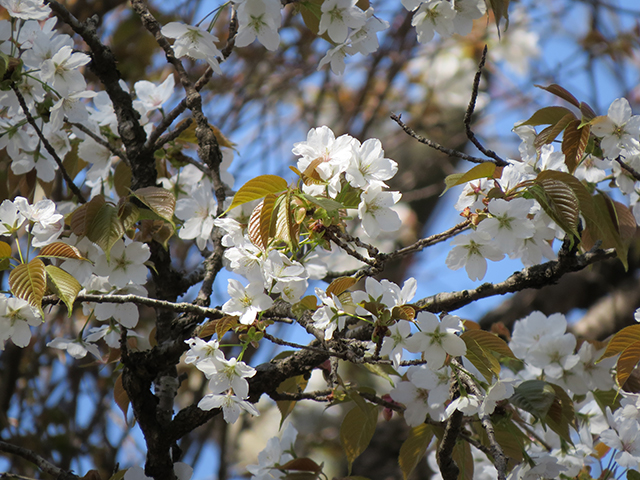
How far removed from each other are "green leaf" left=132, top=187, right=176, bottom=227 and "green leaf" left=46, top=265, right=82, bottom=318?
158 millimetres

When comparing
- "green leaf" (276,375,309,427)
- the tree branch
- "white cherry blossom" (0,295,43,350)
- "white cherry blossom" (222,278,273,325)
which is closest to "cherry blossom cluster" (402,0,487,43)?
the tree branch

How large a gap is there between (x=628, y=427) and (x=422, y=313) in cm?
59

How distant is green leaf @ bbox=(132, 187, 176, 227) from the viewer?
3.01 feet

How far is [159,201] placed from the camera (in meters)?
0.94

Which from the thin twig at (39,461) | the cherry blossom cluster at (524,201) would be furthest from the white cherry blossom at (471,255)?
the thin twig at (39,461)

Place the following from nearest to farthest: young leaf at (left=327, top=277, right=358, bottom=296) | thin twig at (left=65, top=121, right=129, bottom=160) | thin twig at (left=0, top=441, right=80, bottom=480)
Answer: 1. young leaf at (left=327, top=277, right=358, bottom=296)
2. thin twig at (left=0, top=441, right=80, bottom=480)
3. thin twig at (left=65, top=121, right=129, bottom=160)

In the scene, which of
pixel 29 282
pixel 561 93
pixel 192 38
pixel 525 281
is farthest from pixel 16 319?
pixel 561 93

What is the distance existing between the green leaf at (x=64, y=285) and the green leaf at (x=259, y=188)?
24 cm

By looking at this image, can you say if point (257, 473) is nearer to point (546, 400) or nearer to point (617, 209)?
point (546, 400)

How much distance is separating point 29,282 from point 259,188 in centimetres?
35

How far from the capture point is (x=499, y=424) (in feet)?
3.42

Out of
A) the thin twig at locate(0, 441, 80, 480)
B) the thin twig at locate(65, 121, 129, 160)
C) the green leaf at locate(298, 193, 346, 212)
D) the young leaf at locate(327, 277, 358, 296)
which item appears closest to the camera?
the green leaf at locate(298, 193, 346, 212)

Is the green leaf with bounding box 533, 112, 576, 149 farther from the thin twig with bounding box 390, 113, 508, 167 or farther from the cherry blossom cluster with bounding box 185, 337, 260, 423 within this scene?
the cherry blossom cluster with bounding box 185, 337, 260, 423

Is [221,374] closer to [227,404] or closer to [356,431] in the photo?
[227,404]
